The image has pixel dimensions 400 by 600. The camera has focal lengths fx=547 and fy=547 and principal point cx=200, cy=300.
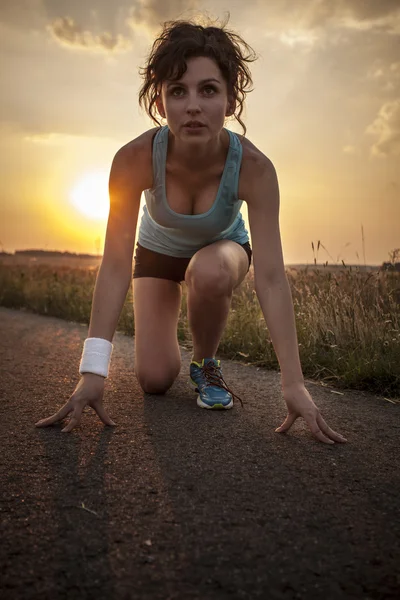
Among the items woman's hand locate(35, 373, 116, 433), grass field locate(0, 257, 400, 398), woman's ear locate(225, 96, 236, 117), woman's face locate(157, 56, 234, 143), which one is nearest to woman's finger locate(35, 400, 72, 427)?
woman's hand locate(35, 373, 116, 433)

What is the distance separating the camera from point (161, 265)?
3.59 meters

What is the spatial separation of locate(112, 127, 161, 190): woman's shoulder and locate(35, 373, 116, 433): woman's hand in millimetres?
1101

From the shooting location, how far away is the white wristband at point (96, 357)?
2.39 m

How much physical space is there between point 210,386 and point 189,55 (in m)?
1.70

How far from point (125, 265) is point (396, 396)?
1880mm

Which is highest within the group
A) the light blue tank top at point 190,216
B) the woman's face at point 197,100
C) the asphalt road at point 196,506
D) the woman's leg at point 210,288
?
the woman's face at point 197,100

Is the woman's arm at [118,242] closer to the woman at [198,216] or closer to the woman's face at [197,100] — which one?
the woman at [198,216]

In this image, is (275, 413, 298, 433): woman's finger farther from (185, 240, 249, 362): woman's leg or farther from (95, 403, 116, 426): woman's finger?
(185, 240, 249, 362): woman's leg

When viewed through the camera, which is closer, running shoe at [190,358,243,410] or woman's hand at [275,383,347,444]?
woman's hand at [275,383,347,444]

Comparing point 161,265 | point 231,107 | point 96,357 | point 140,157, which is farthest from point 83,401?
point 231,107

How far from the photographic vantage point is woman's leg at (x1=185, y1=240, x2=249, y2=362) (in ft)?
9.95

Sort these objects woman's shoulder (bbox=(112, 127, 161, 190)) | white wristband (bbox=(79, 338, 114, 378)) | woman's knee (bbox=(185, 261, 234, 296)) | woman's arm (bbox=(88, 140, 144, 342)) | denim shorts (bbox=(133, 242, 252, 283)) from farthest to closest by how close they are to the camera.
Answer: denim shorts (bbox=(133, 242, 252, 283)) < woman's knee (bbox=(185, 261, 234, 296)) < woman's shoulder (bbox=(112, 127, 161, 190)) < woman's arm (bbox=(88, 140, 144, 342)) < white wristband (bbox=(79, 338, 114, 378))

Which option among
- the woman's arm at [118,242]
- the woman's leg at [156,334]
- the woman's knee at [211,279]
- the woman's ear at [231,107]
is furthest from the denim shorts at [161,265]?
the woman's ear at [231,107]

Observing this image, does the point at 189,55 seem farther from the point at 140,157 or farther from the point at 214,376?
the point at 214,376
